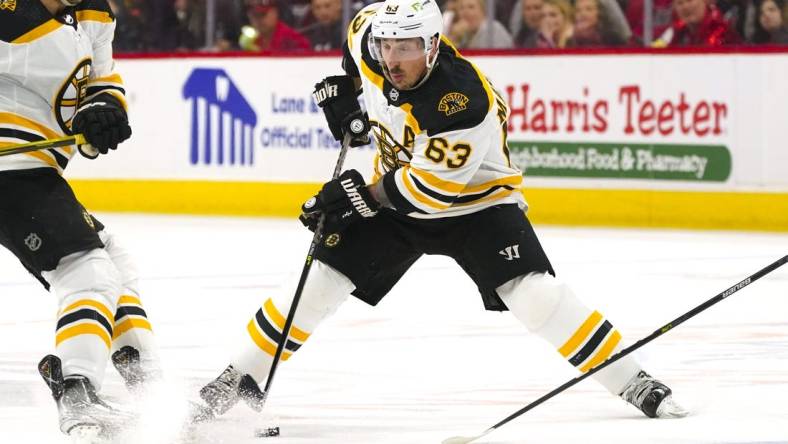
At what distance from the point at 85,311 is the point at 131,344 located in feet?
1.48

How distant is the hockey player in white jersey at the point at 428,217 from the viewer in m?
3.55

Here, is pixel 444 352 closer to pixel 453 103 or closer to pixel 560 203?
pixel 453 103

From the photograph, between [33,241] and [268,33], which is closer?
[33,241]

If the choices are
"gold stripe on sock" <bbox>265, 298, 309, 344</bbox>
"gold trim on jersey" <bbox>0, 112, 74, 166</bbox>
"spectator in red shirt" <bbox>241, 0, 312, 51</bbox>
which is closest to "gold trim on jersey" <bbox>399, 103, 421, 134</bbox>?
"gold stripe on sock" <bbox>265, 298, 309, 344</bbox>

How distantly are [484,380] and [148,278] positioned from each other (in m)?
2.50

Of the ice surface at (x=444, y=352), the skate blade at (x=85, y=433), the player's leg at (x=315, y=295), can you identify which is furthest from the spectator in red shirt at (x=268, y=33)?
the skate blade at (x=85, y=433)

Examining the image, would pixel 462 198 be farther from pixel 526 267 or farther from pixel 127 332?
pixel 127 332

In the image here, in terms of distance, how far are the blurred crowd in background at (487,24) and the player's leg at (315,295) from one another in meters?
4.93

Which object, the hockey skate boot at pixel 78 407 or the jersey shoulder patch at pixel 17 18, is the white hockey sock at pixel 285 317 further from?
the jersey shoulder patch at pixel 17 18

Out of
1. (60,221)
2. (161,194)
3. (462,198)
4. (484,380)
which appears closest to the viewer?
(60,221)

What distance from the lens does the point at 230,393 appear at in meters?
3.72

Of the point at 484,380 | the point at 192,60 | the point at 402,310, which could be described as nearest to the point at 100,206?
the point at 192,60

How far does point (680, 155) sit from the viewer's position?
834 cm

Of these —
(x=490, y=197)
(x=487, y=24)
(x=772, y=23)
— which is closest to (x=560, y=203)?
(x=487, y=24)
